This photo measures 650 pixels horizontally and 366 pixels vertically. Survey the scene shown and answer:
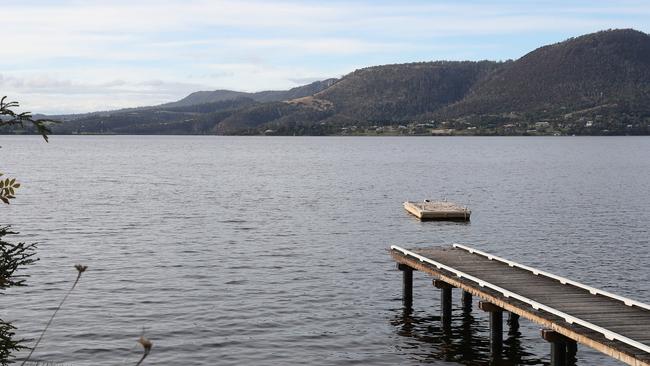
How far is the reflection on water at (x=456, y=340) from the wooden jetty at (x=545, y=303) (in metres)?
0.46

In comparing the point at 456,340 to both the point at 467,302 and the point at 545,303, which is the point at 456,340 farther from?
the point at 545,303

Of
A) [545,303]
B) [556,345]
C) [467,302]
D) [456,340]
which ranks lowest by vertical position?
[456,340]

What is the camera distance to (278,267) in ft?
131

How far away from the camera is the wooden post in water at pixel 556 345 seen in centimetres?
2106

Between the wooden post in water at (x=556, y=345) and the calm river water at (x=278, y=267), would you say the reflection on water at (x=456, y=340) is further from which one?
the wooden post in water at (x=556, y=345)

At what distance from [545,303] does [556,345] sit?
2.19 metres

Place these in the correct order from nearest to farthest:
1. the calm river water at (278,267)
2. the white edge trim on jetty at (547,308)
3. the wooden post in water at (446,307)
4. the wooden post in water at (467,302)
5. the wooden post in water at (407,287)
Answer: the white edge trim on jetty at (547,308)
the calm river water at (278,267)
the wooden post in water at (446,307)
the wooden post in water at (467,302)
the wooden post in water at (407,287)

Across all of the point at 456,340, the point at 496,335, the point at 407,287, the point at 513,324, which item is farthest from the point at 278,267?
the point at 496,335

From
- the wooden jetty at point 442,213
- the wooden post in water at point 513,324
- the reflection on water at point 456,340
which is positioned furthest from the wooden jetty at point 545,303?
the wooden jetty at point 442,213

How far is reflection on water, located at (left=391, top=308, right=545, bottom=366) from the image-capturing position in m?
25.6

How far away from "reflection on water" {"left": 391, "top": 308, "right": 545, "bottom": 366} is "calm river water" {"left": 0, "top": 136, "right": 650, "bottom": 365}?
82 mm

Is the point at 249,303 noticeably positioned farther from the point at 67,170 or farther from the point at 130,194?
the point at 67,170

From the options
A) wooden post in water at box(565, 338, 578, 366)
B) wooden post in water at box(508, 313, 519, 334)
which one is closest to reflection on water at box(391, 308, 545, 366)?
wooden post in water at box(508, 313, 519, 334)

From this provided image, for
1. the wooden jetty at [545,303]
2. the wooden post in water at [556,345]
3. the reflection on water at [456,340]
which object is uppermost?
the wooden jetty at [545,303]
